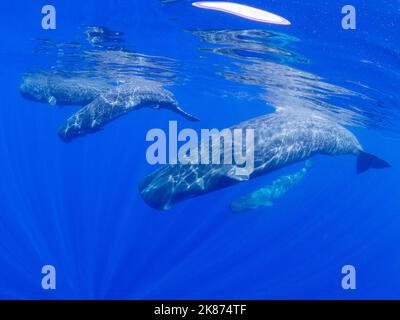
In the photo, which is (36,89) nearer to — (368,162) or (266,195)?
(266,195)

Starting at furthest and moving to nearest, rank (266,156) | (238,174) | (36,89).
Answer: (36,89) → (266,156) → (238,174)

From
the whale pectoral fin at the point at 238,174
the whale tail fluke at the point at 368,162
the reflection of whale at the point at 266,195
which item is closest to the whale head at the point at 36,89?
the reflection of whale at the point at 266,195

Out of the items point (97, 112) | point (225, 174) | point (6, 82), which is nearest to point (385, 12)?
point (225, 174)

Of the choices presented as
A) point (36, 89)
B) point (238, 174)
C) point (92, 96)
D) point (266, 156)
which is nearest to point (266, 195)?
point (266, 156)

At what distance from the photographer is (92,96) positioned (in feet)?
64.5

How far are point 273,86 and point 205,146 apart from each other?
10.6 meters

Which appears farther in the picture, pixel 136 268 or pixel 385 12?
pixel 136 268

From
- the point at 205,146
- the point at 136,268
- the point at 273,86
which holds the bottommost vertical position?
the point at 136,268

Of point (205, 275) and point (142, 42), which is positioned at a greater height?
point (142, 42)

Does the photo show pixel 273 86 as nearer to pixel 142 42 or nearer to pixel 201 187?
pixel 142 42

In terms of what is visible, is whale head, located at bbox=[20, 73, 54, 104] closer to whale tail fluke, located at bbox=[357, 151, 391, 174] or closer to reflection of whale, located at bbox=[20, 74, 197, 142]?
reflection of whale, located at bbox=[20, 74, 197, 142]

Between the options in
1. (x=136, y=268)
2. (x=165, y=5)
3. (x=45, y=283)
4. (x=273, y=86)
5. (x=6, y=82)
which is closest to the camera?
(x=165, y=5)

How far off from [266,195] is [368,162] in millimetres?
4020
